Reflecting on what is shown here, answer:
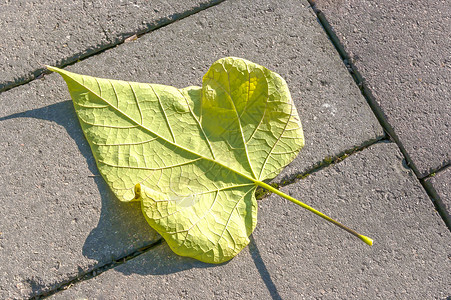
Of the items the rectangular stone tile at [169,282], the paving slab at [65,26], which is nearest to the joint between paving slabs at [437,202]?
the rectangular stone tile at [169,282]

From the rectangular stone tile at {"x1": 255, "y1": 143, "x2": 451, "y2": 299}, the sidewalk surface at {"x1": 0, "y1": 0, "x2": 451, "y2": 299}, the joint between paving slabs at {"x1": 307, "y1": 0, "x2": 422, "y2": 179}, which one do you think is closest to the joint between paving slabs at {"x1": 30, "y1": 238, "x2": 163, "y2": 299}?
the sidewalk surface at {"x1": 0, "y1": 0, "x2": 451, "y2": 299}

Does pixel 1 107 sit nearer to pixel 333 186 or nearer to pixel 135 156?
pixel 135 156

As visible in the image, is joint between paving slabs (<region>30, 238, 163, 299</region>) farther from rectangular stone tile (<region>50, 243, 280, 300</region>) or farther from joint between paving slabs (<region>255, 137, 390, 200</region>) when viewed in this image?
joint between paving slabs (<region>255, 137, 390, 200</region>)

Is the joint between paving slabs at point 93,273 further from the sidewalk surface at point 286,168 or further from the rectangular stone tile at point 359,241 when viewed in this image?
the rectangular stone tile at point 359,241

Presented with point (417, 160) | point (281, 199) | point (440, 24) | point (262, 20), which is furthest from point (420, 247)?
point (262, 20)

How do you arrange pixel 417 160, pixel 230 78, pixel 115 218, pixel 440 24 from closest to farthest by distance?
pixel 230 78 < pixel 115 218 < pixel 417 160 < pixel 440 24

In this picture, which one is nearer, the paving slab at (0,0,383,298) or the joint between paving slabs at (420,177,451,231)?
the paving slab at (0,0,383,298)
